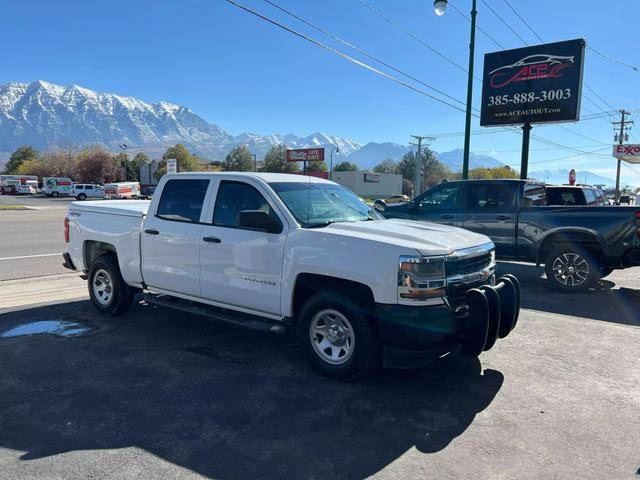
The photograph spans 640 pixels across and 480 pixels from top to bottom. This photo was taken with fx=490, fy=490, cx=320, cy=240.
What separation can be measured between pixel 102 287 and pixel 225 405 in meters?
3.53

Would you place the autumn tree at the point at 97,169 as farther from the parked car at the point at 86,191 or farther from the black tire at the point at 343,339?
the black tire at the point at 343,339

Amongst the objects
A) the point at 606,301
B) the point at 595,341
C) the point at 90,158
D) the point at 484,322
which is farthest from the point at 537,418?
the point at 90,158

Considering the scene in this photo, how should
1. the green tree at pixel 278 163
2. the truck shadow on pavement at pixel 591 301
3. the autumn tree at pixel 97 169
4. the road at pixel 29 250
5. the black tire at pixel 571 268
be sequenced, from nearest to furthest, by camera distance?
1. the truck shadow on pavement at pixel 591 301
2. the black tire at pixel 571 268
3. the road at pixel 29 250
4. the autumn tree at pixel 97 169
5. the green tree at pixel 278 163

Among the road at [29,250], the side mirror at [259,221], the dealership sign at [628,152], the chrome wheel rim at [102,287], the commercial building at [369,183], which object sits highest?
the dealership sign at [628,152]

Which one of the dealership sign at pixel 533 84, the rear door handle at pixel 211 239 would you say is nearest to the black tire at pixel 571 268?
the rear door handle at pixel 211 239

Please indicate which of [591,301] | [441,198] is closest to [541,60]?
[441,198]

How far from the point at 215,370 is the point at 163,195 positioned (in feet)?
7.64

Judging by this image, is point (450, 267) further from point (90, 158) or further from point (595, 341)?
point (90, 158)

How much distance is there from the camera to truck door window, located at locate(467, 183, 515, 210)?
9.52 metres

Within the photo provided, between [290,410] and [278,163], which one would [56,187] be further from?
[290,410]

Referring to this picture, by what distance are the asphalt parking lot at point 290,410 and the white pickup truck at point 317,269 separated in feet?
1.50

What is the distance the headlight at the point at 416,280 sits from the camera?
4.05m

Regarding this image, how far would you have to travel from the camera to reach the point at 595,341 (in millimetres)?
5961

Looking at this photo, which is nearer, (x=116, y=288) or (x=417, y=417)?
(x=417, y=417)
